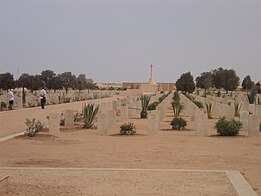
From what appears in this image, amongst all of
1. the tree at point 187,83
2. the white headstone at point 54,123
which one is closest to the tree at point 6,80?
the tree at point 187,83

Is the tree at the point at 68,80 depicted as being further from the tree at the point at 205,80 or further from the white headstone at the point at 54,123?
the white headstone at the point at 54,123

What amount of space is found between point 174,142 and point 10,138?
→ 16.9ft

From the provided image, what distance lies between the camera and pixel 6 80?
6444cm

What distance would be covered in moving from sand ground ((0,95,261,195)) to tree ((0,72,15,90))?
48.2 m

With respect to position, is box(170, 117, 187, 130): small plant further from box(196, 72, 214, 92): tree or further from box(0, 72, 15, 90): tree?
box(196, 72, 214, 92): tree

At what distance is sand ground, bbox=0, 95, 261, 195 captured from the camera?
748 centimetres

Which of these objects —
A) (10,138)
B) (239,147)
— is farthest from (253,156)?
(10,138)

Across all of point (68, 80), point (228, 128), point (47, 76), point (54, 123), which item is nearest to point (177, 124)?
point (228, 128)

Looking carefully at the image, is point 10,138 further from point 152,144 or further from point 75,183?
point 75,183

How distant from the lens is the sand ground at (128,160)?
748cm

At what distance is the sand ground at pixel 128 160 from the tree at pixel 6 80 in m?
48.2

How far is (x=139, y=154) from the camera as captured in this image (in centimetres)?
1177

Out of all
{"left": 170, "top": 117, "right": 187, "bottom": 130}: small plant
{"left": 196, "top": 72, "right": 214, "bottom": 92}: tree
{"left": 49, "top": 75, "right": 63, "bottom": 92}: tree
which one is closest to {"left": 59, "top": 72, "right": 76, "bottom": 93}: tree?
{"left": 49, "top": 75, "right": 63, "bottom": 92}: tree

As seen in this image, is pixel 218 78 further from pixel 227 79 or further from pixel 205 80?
pixel 205 80
